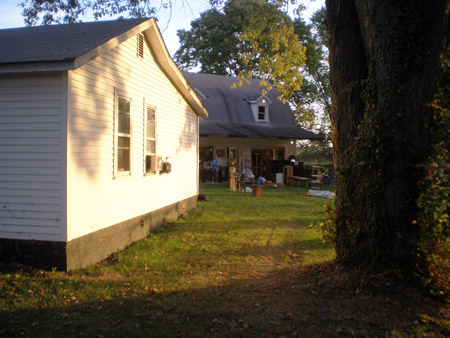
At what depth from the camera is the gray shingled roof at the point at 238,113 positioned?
2352cm

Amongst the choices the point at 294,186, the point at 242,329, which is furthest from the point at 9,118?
the point at 294,186

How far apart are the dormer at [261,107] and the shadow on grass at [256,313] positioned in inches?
829

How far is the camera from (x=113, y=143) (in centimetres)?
749

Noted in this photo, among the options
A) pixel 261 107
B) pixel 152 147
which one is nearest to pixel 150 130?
pixel 152 147

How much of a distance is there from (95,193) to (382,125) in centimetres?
488

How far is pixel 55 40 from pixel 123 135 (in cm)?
219

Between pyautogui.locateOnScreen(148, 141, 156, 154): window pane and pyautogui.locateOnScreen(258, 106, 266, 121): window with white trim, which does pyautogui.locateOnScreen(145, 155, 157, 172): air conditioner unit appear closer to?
pyautogui.locateOnScreen(148, 141, 156, 154): window pane

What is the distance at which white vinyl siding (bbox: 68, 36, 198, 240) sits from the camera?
20.6ft

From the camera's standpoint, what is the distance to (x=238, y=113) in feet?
84.5

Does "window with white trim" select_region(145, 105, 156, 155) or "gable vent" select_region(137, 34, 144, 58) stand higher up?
"gable vent" select_region(137, 34, 144, 58)

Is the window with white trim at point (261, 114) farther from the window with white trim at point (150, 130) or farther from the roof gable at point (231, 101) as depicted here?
the window with white trim at point (150, 130)

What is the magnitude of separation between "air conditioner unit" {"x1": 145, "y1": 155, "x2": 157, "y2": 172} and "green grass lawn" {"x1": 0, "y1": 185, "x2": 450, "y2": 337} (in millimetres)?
Answer: 2314

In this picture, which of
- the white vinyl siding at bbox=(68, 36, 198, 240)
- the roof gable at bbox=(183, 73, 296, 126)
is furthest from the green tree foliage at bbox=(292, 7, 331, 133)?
the white vinyl siding at bbox=(68, 36, 198, 240)

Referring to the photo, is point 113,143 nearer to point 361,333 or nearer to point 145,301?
point 145,301
